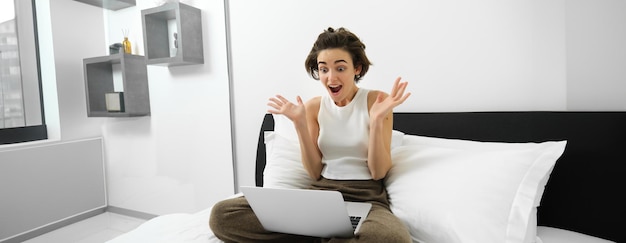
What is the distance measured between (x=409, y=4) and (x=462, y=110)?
0.51 m

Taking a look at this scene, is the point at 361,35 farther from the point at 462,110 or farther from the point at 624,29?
the point at 624,29

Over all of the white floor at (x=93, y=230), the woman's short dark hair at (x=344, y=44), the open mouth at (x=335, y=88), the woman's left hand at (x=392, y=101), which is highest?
the woman's short dark hair at (x=344, y=44)

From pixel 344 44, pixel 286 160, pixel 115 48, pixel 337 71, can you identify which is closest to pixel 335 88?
pixel 337 71

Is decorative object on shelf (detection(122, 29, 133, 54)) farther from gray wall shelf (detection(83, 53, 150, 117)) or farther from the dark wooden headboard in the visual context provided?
the dark wooden headboard

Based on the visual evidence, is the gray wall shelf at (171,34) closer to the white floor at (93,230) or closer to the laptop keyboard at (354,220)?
the white floor at (93,230)

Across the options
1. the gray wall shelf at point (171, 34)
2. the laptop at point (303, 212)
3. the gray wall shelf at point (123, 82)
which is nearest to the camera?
the laptop at point (303, 212)

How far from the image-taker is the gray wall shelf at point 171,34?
1797 mm

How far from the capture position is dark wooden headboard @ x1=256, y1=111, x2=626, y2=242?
1.12m

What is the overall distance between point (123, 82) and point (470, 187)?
64.9 inches

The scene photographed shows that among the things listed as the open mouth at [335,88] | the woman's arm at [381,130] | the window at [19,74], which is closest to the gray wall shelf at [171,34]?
the window at [19,74]

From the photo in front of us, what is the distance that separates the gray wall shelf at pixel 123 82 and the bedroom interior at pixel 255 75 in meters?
0.04

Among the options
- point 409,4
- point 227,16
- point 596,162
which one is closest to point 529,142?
point 596,162

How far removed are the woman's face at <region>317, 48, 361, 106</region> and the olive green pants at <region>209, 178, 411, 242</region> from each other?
0.32 metres

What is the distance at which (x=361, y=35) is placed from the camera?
64.2 inches
